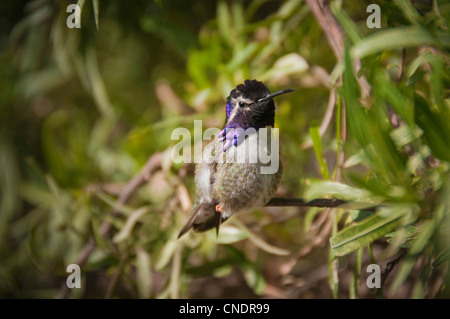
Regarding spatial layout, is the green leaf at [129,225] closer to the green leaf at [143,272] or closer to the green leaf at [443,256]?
the green leaf at [143,272]

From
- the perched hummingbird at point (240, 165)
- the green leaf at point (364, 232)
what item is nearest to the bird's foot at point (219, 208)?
the perched hummingbird at point (240, 165)

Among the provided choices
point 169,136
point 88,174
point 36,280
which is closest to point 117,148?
point 88,174

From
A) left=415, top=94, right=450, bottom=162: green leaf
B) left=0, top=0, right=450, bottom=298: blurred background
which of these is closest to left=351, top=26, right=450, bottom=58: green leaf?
left=0, top=0, right=450, bottom=298: blurred background

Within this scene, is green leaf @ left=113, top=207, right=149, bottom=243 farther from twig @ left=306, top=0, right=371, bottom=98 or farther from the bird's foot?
twig @ left=306, top=0, right=371, bottom=98

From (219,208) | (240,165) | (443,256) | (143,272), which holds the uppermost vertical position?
(240,165)

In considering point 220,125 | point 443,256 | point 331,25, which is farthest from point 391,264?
point 220,125

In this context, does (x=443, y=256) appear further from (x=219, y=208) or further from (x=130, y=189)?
(x=130, y=189)

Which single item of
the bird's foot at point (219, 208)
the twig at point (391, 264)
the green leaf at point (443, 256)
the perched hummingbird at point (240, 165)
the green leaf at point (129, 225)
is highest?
the perched hummingbird at point (240, 165)

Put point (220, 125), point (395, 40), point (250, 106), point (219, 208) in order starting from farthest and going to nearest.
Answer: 1. point (220, 125)
2. point (219, 208)
3. point (250, 106)
4. point (395, 40)
